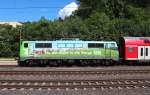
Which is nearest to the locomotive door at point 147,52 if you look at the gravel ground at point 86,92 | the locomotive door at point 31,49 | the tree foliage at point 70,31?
the locomotive door at point 31,49

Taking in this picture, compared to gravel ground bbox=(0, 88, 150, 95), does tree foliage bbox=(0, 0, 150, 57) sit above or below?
above

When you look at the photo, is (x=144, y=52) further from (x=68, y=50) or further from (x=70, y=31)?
(x=70, y=31)

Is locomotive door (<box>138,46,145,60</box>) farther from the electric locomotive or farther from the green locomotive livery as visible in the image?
the green locomotive livery

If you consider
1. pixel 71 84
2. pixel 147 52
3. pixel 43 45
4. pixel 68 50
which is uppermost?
pixel 43 45

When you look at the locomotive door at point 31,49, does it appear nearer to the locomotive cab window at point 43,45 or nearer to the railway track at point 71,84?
the locomotive cab window at point 43,45

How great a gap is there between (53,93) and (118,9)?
63810mm

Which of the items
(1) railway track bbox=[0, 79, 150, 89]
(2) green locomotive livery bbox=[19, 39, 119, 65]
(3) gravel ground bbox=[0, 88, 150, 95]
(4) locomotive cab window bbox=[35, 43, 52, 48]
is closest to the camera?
(3) gravel ground bbox=[0, 88, 150, 95]

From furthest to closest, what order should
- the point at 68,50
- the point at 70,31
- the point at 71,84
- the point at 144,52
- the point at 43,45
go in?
the point at 70,31, the point at 144,52, the point at 68,50, the point at 43,45, the point at 71,84

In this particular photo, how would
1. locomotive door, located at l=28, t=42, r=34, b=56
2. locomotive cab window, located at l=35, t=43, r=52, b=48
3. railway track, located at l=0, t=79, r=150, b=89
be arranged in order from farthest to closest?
locomotive cab window, located at l=35, t=43, r=52, b=48 → locomotive door, located at l=28, t=42, r=34, b=56 → railway track, located at l=0, t=79, r=150, b=89

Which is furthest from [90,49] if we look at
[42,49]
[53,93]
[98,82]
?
[53,93]

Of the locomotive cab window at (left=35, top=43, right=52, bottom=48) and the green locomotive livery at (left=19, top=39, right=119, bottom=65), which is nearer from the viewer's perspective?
the green locomotive livery at (left=19, top=39, right=119, bottom=65)

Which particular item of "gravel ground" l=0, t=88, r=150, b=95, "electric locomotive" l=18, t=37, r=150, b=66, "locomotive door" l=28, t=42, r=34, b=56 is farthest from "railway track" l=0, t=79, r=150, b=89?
"electric locomotive" l=18, t=37, r=150, b=66

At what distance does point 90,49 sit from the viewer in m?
40.0

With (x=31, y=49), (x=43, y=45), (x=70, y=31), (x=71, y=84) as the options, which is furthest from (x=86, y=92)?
(x=70, y=31)
